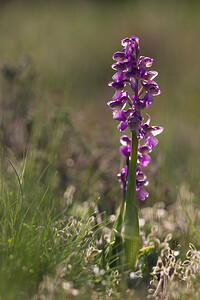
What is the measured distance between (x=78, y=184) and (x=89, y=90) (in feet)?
16.8

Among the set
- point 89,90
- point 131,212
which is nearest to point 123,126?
point 131,212

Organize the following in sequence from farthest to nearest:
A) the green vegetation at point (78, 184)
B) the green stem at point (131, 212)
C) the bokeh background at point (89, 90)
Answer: the bokeh background at point (89, 90), the green stem at point (131, 212), the green vegetation at point (78, 184)

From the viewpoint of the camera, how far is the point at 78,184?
128 inches

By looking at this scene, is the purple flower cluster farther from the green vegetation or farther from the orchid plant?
the green vegetation

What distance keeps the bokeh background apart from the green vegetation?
0.7 inches

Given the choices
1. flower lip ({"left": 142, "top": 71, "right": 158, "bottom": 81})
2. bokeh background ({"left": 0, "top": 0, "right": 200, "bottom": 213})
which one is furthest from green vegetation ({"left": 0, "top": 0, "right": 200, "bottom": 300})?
flower lip ({"left": 142, "top": 71, "right": 158, "bottom": 81})

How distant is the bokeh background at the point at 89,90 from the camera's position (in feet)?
10.2

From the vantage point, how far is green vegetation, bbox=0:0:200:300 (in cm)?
171

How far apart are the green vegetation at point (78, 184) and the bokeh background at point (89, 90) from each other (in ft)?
0.06

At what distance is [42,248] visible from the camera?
1.78 meters

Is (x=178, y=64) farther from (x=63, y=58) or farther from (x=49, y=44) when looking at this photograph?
(x=49, y=44)

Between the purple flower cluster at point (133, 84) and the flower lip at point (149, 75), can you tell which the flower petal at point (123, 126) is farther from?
the flower lip at point (149, 75)

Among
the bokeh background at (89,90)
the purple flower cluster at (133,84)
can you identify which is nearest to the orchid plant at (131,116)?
the purple flower cluster at (133,84)

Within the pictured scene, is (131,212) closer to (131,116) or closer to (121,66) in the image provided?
(131,116)
